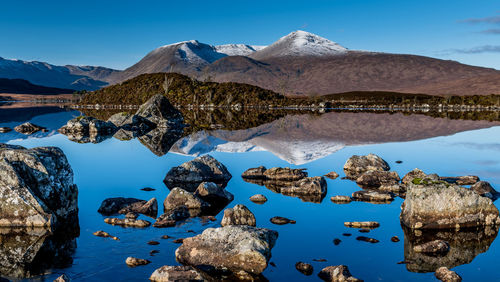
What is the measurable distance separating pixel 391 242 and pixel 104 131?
3926 centimetres

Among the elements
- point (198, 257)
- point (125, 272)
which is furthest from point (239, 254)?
point (125, 272)

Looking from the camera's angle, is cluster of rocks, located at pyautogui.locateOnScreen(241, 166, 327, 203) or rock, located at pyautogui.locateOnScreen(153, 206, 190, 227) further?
cluster of rocks, located at pyautogui.locateOnScreen(241, 166, 327, 203)

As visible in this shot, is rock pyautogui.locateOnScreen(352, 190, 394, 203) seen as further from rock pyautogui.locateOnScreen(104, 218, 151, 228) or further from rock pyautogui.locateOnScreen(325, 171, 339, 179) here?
rock pyautogui.locateOnScreen(104, 218, 151, 228)

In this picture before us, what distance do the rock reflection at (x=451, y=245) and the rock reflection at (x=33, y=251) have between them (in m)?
8.21

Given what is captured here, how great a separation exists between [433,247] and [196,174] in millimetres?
11285

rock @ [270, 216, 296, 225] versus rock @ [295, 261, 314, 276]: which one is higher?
rock @ [270, 216, 296, 225]

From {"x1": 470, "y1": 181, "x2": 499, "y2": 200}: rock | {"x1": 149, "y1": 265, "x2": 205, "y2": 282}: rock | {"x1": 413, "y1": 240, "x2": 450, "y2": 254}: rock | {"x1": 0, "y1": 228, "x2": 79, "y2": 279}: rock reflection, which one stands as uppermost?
{"x1": 470, "y1": 181, "x2": 499, "y2": 200}: rock

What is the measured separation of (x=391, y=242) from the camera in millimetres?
11344

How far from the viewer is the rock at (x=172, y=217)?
12.4 metres

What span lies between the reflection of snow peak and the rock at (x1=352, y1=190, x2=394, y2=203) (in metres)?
8.36

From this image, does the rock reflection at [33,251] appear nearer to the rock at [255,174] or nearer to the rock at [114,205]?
the rock at [114,205]

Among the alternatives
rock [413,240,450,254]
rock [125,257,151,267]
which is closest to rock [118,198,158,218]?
rock [125,257,151,267]

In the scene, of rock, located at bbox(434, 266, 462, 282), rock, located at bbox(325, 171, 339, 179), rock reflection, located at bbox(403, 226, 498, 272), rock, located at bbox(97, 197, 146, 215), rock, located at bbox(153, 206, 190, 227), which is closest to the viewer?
rock, located at bbox(434, 266, 462, 282)

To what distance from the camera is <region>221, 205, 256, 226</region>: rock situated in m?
12.3
